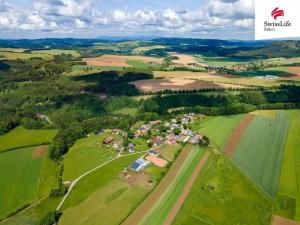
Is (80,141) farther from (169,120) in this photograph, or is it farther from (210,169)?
(210,169)

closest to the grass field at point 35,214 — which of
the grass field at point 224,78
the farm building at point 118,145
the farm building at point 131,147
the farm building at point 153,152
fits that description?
the farm building at point 118,145

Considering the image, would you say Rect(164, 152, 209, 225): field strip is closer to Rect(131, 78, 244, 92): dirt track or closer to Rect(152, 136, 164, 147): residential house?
Rect(152, 136, 164, 147): residential house

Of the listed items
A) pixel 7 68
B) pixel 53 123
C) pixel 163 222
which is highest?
pixel 7 68

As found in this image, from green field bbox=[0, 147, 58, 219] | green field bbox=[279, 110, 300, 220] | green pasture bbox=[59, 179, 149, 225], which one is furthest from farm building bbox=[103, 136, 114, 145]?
green field bbox=[279, 110, 300, 220]

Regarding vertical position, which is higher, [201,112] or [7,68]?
[7,68]

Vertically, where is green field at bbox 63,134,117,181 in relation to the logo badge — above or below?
below

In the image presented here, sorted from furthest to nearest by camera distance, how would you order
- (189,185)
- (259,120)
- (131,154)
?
1. (259,120)
2. (131,154)
3. (189,185)

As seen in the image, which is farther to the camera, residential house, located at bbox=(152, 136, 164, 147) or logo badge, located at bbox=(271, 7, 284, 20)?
residential house, located at bbox=(152, 136, 164, 147)

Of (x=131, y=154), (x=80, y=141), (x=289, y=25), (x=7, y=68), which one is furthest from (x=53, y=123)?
(x=7, y=68)
